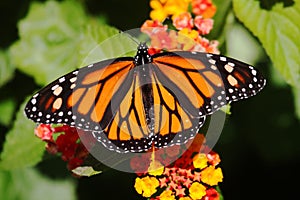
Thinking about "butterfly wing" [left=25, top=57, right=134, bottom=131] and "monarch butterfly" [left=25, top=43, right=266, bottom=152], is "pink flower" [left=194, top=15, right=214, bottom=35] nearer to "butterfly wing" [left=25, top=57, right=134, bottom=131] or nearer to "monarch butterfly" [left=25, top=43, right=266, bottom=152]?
"monarch butterfly" [left=25, top=43, right=266, bottom=152]

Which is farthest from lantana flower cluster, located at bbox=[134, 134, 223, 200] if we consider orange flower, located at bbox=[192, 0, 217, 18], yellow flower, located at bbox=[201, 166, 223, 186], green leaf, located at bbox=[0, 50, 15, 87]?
green leaf, located at bbox=[0, 50, 15, 87]

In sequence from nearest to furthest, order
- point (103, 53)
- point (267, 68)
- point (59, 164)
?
point (103, 53)
point (59, 164)
point (267, 68)

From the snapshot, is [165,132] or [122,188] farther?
[122,188]

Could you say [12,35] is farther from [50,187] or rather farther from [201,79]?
[201,79]

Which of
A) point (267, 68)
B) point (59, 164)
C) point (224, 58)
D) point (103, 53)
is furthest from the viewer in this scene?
point (267, 68)

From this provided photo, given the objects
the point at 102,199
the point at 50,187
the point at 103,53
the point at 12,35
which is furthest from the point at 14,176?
the point at 103,53

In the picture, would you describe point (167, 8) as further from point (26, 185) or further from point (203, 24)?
point (26, 185)

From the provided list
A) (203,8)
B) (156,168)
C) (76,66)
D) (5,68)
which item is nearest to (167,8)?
(203,8)
